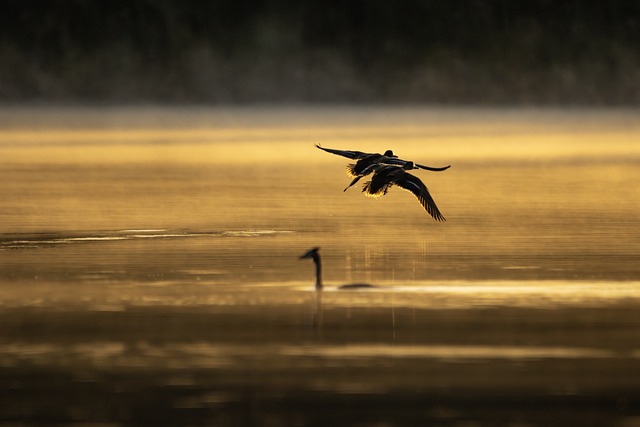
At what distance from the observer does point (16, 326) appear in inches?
643

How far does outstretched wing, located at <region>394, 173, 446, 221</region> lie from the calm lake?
0.62 m

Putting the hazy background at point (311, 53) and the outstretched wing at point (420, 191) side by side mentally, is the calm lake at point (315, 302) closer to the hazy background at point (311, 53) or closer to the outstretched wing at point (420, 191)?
the outstretched wing at point (420, 191)

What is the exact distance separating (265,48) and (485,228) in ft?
298

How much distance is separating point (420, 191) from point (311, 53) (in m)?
96.3

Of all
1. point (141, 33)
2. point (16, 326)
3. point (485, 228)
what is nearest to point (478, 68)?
point (141, 33)

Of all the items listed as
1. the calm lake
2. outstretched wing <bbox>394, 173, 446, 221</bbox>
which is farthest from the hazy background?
outstretched wing <bbox>394, 173, 446, 221</bbox>

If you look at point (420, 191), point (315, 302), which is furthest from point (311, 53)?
point (315, 302)

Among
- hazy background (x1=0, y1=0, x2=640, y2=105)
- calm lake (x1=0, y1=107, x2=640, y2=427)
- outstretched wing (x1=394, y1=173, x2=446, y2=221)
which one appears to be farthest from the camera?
hazy background (x1=0, y1=0, x2=640, y2=105)

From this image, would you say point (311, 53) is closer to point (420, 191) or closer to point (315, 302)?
point (420, 191)

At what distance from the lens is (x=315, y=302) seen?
17.7 meters

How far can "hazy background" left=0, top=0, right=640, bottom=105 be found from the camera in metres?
112

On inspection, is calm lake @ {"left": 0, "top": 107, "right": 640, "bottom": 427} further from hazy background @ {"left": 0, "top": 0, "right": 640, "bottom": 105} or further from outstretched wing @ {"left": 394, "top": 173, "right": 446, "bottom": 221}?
hazy background @ {"left": 0, "top": 0, "right": 640, "bottom": 105}

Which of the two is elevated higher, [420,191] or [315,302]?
[420,191]

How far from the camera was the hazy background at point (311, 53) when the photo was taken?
112 m
